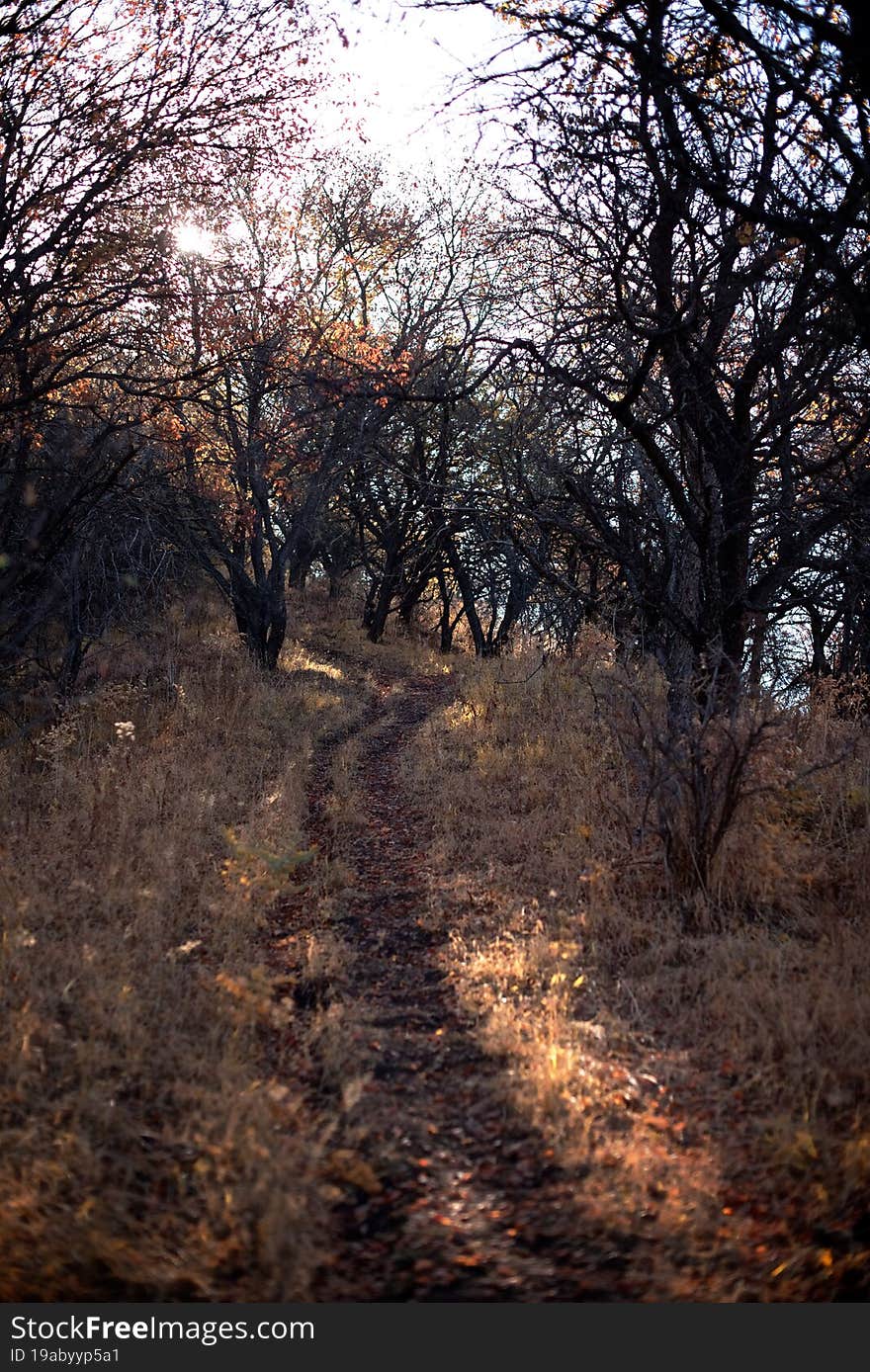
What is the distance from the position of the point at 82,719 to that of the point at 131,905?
15.3ft

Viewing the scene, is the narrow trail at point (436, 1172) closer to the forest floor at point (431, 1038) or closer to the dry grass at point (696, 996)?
the forest floor at point (431, 1038)

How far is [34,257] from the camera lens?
6559mm

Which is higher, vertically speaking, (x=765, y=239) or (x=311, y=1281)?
(x=765, y=239)

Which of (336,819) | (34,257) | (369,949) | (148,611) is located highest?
(34,257)

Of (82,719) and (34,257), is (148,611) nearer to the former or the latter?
(82,719)

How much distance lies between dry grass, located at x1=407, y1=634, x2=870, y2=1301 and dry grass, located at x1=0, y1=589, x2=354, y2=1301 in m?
1.12

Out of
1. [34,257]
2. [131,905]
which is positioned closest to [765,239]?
[34,257]

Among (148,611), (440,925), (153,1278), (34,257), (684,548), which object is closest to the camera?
(153,1278)

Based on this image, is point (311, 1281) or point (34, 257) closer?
point (311, 1281)

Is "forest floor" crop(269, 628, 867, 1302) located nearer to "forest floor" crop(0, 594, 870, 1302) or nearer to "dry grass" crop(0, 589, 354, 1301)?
"forest floor" crop(0, 594, 870, 1302)

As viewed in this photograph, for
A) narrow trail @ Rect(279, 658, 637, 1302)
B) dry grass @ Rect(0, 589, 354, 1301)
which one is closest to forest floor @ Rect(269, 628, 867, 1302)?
narrow trail @ Rect(279, 658, 637, 1302)

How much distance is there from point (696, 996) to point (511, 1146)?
1.53 m

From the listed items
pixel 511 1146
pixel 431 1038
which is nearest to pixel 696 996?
pixel 431 1038

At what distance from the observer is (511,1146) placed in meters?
3.54
